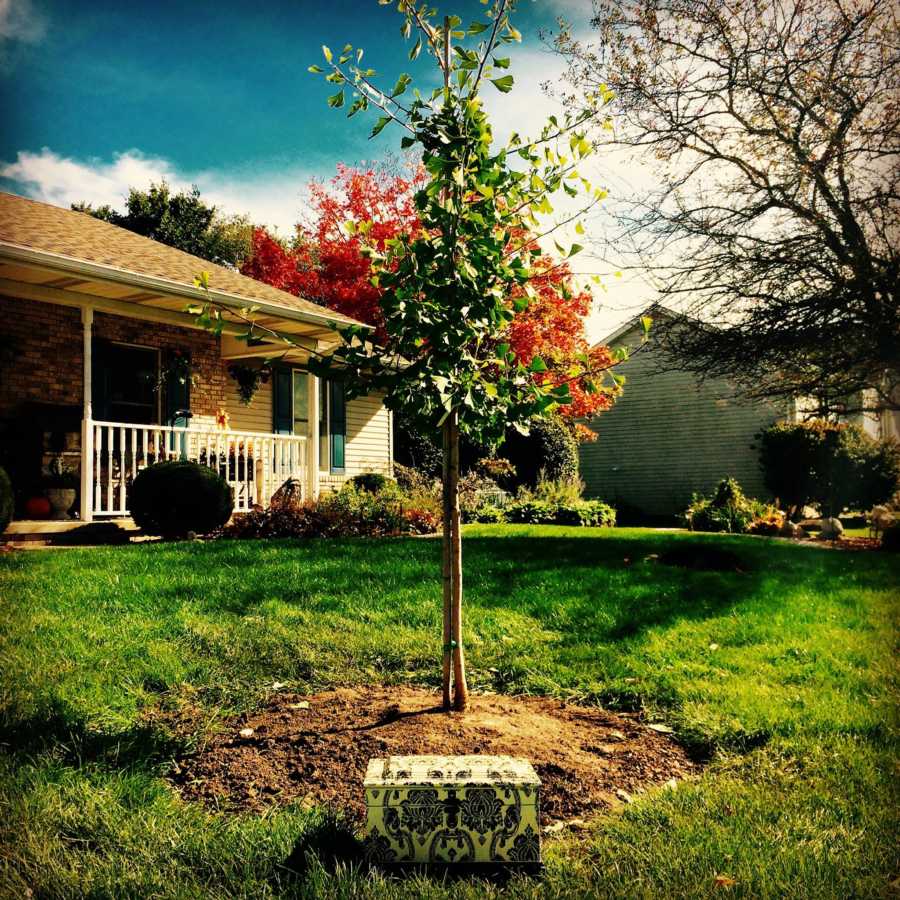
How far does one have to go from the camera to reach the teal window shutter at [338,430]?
1514 centimetres

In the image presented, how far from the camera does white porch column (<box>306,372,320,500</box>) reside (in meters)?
11.8

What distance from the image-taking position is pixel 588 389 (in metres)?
3.59

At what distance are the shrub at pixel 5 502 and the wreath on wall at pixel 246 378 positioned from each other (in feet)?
17.5

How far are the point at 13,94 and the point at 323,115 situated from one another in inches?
50.0

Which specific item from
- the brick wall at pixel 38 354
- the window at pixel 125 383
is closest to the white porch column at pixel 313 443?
the window at pixel 125 383

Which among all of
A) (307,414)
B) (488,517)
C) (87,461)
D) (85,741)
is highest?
(307,414)

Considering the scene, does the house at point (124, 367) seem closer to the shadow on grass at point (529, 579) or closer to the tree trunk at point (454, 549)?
the shadow on grass at point (529, 579)

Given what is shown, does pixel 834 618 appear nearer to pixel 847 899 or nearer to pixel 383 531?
pixel 847 899

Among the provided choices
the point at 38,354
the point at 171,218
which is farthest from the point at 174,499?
the point at 171,218

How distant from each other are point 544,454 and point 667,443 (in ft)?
18.7

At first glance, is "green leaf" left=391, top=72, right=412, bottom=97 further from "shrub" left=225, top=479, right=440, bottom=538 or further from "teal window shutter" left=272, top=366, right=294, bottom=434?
"teal window shutter" left=272, top=366, right=294, bottom=434

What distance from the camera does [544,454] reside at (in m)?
18.1

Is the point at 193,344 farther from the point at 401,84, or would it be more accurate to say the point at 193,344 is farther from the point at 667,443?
the point at 667,443

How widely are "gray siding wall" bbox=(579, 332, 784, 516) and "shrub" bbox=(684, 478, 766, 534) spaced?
17.3 ft
